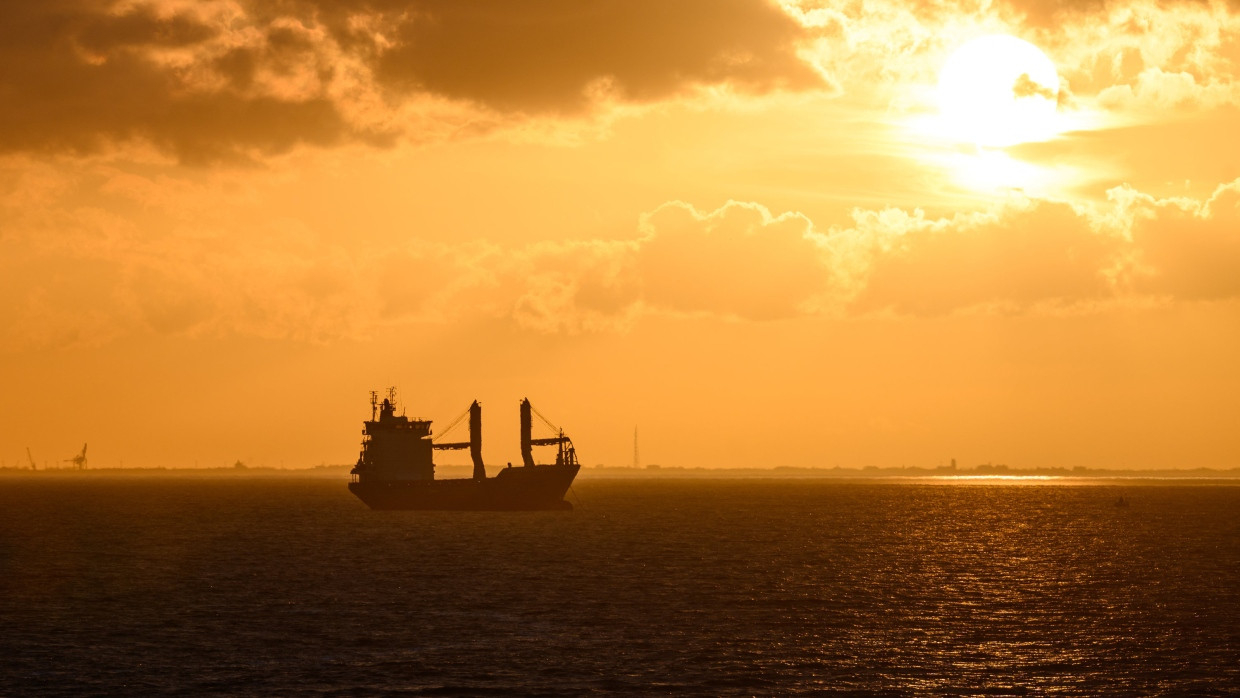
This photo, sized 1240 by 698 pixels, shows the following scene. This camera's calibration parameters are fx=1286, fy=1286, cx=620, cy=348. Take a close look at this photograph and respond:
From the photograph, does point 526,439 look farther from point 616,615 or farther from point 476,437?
point 616,615

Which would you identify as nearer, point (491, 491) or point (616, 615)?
point (616, 615)

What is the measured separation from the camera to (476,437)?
14762cm

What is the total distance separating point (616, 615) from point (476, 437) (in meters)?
90.7

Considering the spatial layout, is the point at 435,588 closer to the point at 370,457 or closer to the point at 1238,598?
the point at 1238,598

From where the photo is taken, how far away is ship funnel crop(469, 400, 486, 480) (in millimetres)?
147625

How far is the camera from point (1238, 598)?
6550 centimetres

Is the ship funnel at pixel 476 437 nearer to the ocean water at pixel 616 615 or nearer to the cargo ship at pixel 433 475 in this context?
the cargo ship at pixel 433 475

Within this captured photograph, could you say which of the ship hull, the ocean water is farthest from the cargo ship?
the ocean water

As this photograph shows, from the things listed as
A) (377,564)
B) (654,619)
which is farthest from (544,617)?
(377,564)

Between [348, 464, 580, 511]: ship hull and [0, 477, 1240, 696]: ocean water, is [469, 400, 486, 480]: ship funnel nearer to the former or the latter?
[348, 464, 580, 511]: ship hull

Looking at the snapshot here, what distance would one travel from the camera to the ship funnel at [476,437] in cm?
14762


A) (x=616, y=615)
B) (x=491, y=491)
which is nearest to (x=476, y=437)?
(x=491, y=491)

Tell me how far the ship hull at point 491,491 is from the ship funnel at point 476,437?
2.72 metres

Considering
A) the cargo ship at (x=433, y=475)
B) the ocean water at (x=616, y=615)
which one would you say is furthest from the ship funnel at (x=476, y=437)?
the ocean water at (x=616, y=615)
